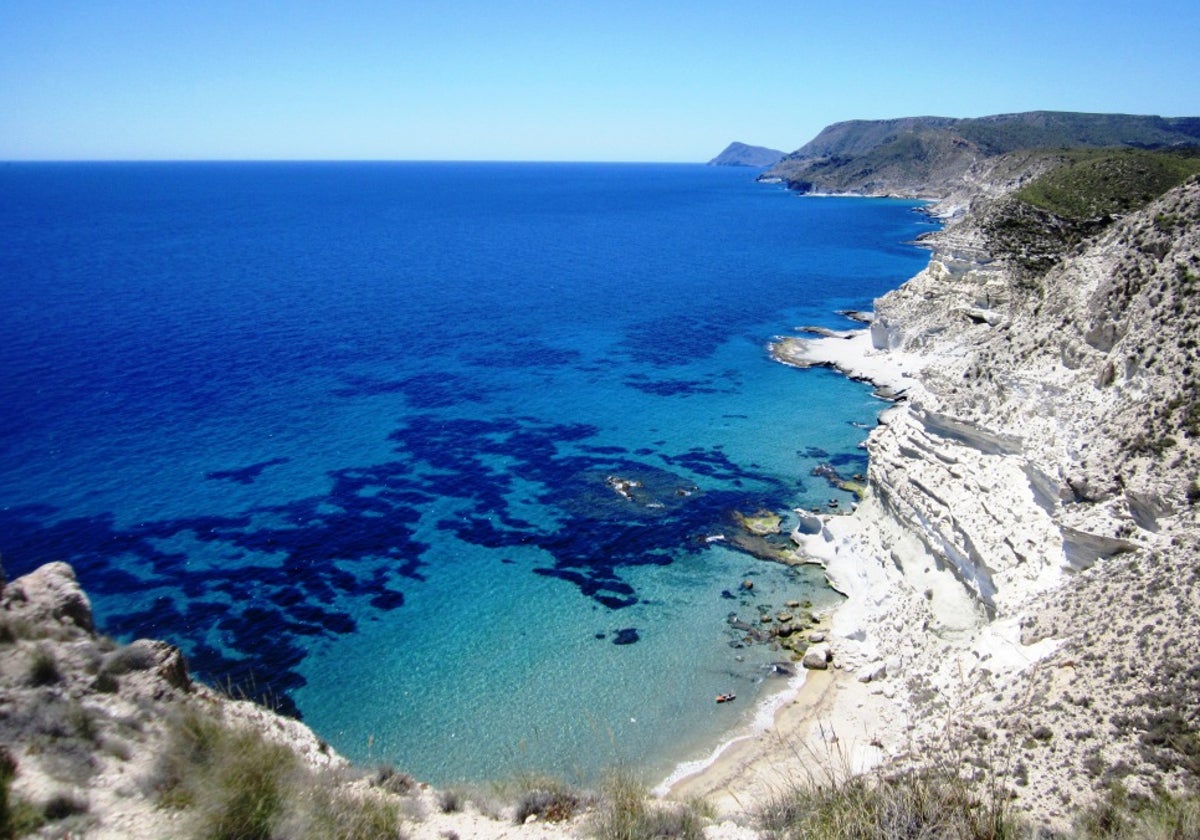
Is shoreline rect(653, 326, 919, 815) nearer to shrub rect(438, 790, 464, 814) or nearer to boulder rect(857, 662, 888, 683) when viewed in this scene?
boulder rect(857, 662, 888, 683)

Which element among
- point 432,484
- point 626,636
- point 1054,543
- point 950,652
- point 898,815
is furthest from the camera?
point 432,484

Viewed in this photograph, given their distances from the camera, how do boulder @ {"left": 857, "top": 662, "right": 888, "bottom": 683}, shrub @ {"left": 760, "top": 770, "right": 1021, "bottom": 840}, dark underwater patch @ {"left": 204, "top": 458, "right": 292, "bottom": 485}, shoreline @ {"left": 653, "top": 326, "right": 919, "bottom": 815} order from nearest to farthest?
shrub @ {"left": 760, "top": 770, "right": 1021, "bottom": 840}
shoreline @ {"left": 653, "top": 326, "right": 919, "bottom": 815}
boulder @ {"left": 857, "top": 662, "right": 888, "bottom": 683}
dark underwater patch @ {"left": 204, "top": 458, "right": 292, "bottom": 485}

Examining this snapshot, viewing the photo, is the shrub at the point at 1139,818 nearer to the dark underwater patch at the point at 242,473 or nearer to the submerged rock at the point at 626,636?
the submerged rock at the point at 626,636

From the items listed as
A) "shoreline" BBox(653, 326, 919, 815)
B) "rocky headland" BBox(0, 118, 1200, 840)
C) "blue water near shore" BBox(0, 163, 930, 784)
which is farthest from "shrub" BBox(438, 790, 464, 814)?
"shoreline" BBox(653, 326, 919, 815)

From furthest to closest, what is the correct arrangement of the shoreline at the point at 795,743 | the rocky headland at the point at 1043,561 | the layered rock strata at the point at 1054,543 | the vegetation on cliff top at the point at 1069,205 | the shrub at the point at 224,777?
the vegetation on cliff top at the point at 1069,205, the shoreline at the point at 795,743, the layered rock strata at the point at 1054,543, the rocky headland at the point at 1043,561, the shrub at the point at 224,777

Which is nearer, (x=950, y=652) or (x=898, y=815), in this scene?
(x=898, y=815)

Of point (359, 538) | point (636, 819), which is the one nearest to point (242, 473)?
point (359, 538)

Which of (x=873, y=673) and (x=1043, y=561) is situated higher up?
(x=1043, y=561)

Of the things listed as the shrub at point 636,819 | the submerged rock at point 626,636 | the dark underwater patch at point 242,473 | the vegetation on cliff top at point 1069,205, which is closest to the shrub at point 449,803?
the shrub at point 636,819

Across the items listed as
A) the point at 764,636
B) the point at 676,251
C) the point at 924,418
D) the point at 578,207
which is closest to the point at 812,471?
the point at 924,418

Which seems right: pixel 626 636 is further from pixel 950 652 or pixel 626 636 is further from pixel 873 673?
pixel 950 652
